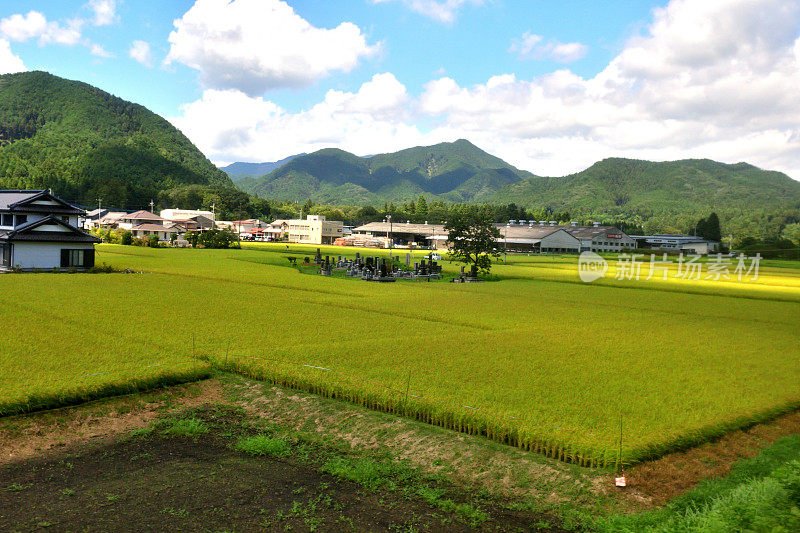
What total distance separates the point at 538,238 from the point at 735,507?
318 ft

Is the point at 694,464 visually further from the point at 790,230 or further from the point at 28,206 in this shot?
the point at 790,230

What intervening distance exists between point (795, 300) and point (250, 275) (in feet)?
A: 119

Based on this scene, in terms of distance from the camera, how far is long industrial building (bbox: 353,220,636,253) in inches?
3991

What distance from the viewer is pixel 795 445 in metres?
9.59

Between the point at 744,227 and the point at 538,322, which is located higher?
the point at 744,227

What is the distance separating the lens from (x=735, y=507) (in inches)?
233

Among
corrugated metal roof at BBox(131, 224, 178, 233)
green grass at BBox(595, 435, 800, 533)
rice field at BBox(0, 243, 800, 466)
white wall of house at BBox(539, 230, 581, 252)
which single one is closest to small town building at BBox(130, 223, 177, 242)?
corrugated metal roof at BBox(131, 224, 178, 233)

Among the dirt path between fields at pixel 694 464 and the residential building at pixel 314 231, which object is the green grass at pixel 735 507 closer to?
the dirt path between fields at pixel 694 464

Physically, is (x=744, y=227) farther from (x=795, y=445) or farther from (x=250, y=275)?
(x=795, y=445)

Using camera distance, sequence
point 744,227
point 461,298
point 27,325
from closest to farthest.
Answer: point 27,325 → point 461,298 → point 744,227

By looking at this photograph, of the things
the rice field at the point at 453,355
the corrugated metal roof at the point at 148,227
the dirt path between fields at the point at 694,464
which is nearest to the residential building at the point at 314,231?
the corrugated metal roof at the point at 148,227

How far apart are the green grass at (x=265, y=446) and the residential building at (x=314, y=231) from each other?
97.6 m

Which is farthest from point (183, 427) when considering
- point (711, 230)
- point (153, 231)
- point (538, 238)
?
point (711, 230)

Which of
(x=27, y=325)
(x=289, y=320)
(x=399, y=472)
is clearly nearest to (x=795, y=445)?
(x=399, y=472)
